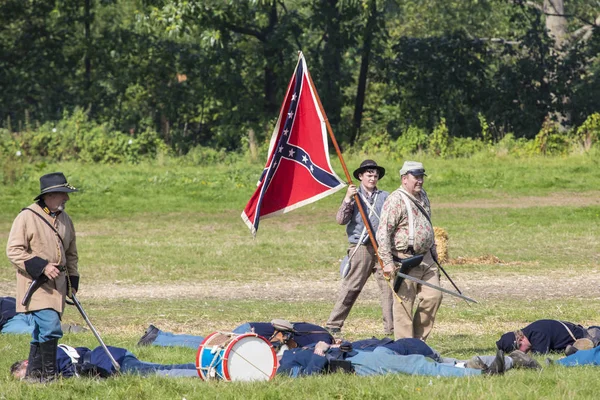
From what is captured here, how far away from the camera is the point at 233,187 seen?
98.8 ft

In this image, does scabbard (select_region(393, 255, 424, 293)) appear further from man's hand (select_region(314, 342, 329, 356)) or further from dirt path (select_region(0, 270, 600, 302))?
dirt path (select_region(0, 270, 600, 302))

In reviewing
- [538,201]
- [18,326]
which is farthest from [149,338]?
[538,201]

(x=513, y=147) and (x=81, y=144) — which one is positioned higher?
(x=81, y=144)

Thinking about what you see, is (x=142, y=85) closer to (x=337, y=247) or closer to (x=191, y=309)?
(x=337, y=247)

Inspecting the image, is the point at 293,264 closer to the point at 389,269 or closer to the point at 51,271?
the point at 389,269

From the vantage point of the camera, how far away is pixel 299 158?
38.6 feet

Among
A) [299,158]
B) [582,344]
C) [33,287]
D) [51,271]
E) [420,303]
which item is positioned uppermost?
[299,158]

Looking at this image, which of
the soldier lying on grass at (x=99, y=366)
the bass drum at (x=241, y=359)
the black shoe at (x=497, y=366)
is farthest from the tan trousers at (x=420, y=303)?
the soldier lying on grass at (x=99, y=366)

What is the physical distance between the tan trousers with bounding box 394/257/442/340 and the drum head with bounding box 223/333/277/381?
1.97 meters

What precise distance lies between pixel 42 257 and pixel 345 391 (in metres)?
2.68

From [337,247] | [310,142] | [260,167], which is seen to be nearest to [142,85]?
[260,167]

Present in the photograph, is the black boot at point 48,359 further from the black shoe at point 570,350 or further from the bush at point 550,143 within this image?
the bush at point 550,143

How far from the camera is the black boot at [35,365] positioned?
929cm

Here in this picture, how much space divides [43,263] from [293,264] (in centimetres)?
1059
